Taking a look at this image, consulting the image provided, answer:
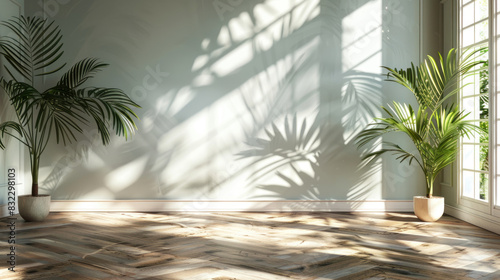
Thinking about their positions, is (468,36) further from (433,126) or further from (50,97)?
(50,97)

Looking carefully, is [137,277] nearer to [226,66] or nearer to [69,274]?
[69,274]

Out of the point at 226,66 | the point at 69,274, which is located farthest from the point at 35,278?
the point at 226,66

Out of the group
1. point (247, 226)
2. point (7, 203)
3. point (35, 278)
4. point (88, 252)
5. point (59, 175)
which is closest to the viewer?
point (35, 278)

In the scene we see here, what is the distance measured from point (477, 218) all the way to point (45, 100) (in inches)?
157

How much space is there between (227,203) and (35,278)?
2.56 metres

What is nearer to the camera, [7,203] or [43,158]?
[7,203]

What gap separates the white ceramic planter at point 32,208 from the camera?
14.1ft

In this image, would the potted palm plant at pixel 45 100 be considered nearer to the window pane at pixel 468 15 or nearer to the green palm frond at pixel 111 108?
the green palm frond at pixel 111 108

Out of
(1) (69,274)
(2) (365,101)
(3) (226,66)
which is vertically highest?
(3) (226,66)

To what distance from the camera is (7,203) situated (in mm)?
4625

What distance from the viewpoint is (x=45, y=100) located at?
14.1 feet

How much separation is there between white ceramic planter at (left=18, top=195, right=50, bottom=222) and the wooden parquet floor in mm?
129

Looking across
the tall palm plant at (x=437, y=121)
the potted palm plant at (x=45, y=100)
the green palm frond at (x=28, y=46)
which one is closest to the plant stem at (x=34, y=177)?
the potted palm plant at (x=45, y=100)

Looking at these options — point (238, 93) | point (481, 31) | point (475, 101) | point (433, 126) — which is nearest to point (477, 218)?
point (433, 126)
